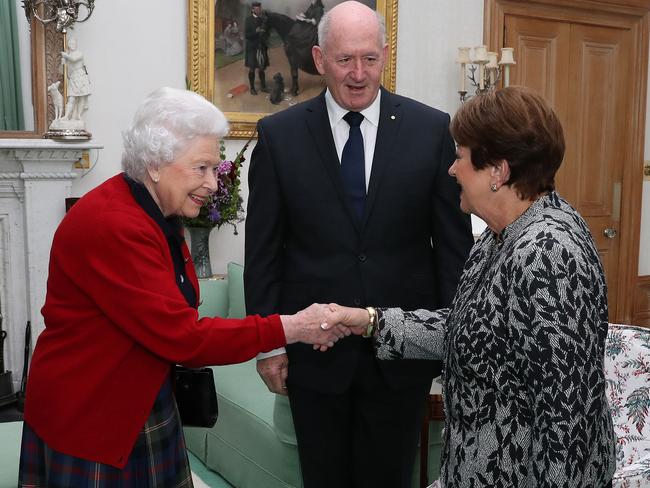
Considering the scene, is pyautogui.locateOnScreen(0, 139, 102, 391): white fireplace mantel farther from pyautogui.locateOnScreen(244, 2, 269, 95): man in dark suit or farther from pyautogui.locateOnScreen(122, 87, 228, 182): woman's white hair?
pyautogui.locateOnScreen(122, 87, 228, 182): woman's white hair

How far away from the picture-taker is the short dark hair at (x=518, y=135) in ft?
5.40

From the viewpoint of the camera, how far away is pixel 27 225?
4.66 m

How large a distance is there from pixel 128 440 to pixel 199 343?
265mm

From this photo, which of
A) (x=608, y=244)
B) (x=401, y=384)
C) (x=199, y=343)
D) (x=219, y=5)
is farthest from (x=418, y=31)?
(x=199, y=343)

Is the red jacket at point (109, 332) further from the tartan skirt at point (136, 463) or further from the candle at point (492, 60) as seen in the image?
the candle at point (492, 60)

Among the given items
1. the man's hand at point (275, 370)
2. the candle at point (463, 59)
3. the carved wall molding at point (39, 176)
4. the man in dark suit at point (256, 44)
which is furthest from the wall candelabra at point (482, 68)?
the man's hand at point (275, 370)

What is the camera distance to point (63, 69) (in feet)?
15.3

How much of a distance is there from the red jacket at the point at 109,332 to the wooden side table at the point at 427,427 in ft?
4.75

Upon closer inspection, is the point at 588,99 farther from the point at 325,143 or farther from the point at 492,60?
the point at 325,143

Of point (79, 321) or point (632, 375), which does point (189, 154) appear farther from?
point (632, 375)

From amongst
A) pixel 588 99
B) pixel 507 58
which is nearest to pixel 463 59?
pixel 507 58

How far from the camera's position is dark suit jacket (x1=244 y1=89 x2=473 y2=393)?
2.32 metres

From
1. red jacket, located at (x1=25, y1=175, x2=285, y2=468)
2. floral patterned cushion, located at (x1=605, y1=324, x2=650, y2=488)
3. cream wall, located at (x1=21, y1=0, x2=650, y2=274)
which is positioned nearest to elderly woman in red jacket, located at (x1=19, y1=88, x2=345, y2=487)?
red jacket, located at (x1=25, y1=175, x2=285, y2=468)

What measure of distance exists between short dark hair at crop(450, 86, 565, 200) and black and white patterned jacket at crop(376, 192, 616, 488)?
0.07 metres
